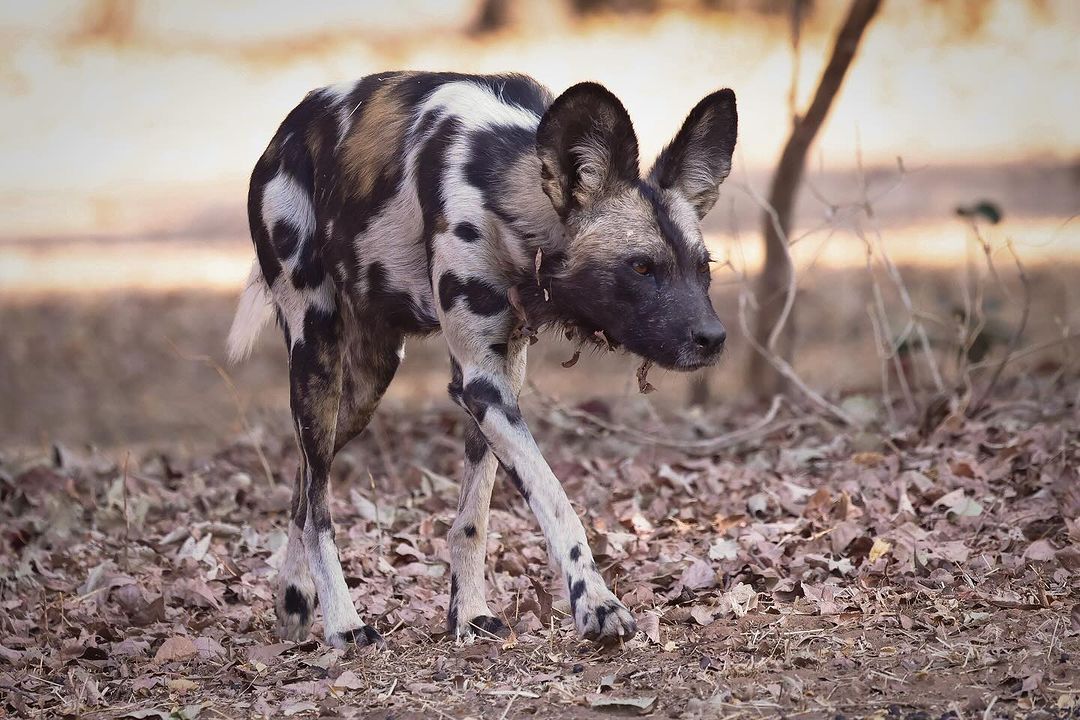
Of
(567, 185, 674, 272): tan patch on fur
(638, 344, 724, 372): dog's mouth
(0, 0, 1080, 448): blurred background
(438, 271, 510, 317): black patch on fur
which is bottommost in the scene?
(0, 0, 1080, 448): blurred background

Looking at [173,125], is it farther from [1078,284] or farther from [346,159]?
[346,159]

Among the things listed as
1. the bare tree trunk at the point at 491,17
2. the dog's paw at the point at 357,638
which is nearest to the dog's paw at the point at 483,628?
the dog's paw at the point at 357,638

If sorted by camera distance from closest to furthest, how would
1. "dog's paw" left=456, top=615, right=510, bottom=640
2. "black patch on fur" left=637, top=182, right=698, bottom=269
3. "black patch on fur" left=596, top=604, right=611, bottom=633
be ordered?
"black patch on fur" left=596, top=604, right=611, bottom=633, "black patch on fur" left=637, top=182, right=698, bottom=269, "dog's paw" left=456, top=615, right=510, bottom=640

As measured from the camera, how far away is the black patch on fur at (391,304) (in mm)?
4035

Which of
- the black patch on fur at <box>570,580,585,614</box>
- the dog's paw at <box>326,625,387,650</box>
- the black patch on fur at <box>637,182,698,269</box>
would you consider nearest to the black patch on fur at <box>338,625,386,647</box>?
the dog's paw at <box>326,625,387,650</box>

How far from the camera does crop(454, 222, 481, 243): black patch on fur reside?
368cm

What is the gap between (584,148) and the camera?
3529mm

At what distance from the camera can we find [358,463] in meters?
6.13

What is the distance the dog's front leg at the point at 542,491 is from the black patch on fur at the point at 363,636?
2.18ft

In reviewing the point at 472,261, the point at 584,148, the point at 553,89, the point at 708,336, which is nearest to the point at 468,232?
the point at 472,261

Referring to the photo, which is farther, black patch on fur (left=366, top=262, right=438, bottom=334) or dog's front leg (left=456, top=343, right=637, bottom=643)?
black patch on fur (left=366, top=262, right=438, bottom=334)

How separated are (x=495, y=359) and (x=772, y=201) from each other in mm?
3707

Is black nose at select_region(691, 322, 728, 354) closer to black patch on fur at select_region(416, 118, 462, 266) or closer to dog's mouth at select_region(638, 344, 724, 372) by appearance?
dog's mouth at select_region(638, 344, 724, 372)

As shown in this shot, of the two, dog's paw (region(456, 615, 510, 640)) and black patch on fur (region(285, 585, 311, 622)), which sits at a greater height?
dog's paw (region(456, 615, 510, 640))
